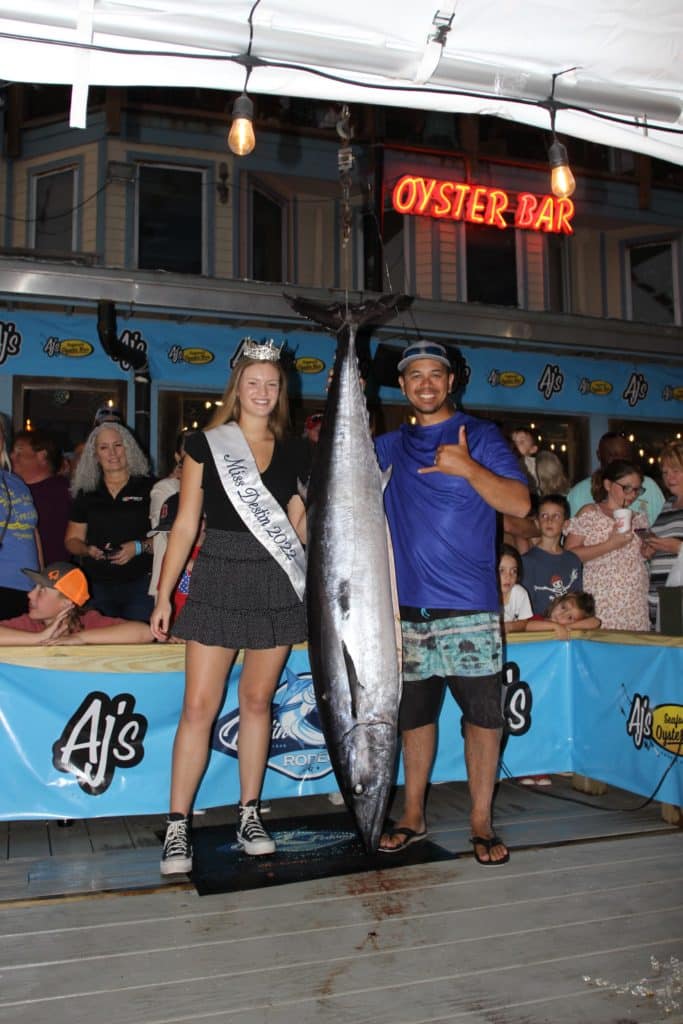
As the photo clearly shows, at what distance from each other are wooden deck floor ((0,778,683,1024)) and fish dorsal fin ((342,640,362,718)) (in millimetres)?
647

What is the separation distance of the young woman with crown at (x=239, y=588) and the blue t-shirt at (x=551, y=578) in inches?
79.8

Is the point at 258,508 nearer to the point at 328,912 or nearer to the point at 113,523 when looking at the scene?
the point at 328,912

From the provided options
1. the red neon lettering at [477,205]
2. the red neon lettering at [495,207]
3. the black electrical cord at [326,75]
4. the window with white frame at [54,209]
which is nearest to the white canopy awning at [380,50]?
the black electrical cord at [326,75]

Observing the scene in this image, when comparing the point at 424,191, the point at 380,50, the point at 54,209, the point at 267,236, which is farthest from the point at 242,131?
the point at 54,209

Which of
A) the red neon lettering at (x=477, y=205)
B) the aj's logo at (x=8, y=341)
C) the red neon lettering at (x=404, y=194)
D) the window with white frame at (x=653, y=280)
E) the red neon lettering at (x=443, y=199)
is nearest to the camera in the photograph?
the aj's logo at (x=8, y=341)

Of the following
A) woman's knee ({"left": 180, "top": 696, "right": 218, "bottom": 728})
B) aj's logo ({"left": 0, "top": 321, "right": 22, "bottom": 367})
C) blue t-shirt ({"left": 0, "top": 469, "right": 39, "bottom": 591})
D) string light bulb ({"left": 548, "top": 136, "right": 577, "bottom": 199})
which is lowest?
woman's knee ({"left": 180, "top": 696, "right": 218, "bottom": 728})

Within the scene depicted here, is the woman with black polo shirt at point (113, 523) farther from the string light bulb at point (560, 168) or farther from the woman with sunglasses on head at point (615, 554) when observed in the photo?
the string light bulb at point (560, 168)

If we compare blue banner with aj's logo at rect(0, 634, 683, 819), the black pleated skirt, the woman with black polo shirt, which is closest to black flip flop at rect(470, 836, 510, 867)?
blue banner with aj's logo at rect(0, 634, 683, 819)

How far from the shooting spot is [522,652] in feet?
13.6

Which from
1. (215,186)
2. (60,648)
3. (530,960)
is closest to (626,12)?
(530,960)

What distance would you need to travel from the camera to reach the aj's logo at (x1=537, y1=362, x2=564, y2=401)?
9.04 metres

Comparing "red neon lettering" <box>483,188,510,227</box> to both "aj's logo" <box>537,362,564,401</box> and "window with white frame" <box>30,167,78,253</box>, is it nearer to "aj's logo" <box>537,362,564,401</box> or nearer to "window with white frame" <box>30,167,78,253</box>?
"aj's logo" <box>537,362,564,401</box>

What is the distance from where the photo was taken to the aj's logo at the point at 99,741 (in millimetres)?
3445

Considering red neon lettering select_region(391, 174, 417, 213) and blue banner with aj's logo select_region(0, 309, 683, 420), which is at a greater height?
red neon lettering select_region(391, 174, 417, 213)
